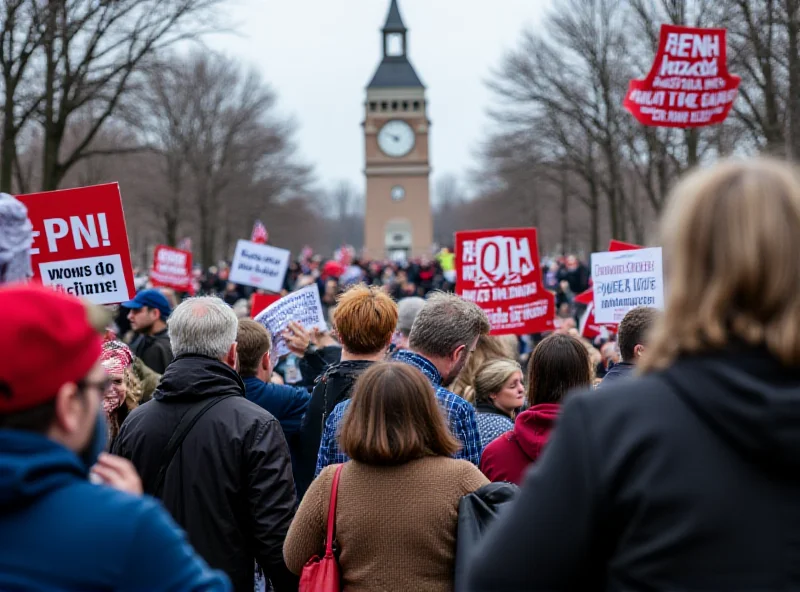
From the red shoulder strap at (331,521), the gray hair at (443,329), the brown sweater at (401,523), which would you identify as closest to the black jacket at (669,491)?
the brown sweater at (401,523)

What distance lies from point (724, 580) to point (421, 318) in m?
3.07

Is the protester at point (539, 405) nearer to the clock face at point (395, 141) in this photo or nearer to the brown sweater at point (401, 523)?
the brown sweater at point (401, 523)

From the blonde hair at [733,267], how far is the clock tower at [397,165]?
73.6 m

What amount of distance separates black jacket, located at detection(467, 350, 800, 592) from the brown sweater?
1481mm

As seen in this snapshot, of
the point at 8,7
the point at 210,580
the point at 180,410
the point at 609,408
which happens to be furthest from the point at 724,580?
the point at 8,7

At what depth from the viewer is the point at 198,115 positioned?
4528 cm

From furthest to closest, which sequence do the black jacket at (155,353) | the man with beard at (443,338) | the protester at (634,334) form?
the black jacket at (155,353)
the protester at (634,334)
the man with beard at (443,338)

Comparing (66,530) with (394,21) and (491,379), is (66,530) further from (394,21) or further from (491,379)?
(394,21)

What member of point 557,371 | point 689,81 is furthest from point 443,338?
point 689,81

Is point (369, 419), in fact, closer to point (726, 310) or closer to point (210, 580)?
point (210, 580)

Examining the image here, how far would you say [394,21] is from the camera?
80562 mm

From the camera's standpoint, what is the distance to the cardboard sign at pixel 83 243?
613 centimetres

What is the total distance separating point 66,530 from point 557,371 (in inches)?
109

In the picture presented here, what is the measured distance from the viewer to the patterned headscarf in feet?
16.9
